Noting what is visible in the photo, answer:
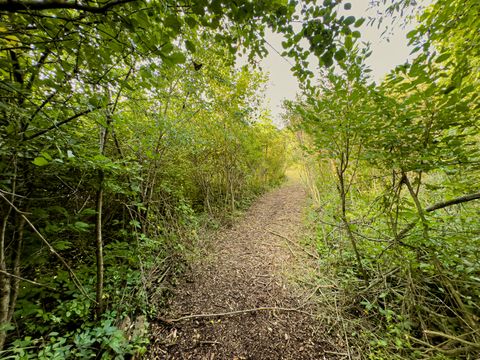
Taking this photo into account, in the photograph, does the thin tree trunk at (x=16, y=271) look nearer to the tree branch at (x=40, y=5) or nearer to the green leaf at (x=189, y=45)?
the tree branch at (x=40, y=5)

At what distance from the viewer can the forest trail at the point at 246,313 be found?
156 cm

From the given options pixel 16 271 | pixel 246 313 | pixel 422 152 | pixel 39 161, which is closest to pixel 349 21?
pixel 422 152

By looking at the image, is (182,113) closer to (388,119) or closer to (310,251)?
(388,119)

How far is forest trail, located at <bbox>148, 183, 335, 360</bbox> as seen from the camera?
1564 mm

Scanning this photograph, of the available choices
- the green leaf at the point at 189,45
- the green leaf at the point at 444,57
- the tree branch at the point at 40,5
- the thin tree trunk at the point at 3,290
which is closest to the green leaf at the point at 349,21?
the green leaf at the point at 444,57

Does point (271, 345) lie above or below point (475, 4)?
below

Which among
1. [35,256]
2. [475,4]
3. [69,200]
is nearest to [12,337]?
[35,256]

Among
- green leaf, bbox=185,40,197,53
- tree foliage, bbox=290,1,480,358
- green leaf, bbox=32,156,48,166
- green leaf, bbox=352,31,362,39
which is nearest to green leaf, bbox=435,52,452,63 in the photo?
tree foliage, bbox=290,1,480,358

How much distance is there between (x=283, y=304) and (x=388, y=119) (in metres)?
2.27

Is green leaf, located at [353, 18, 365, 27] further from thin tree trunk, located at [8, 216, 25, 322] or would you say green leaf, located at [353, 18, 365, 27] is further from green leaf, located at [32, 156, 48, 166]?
thin tree trunk, located at [8, 216, 25, 322]

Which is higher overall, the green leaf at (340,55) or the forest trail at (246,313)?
the green leaf at (340,55)

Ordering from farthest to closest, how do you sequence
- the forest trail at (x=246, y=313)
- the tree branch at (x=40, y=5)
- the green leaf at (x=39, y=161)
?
the forest trail at (x=246, y=313), the green leaf at (x=39, y=161), the tree branch at (x=40, y=5)

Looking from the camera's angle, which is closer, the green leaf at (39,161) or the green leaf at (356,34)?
the green leaf at (39,161)

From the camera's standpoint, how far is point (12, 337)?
4.13 ft
